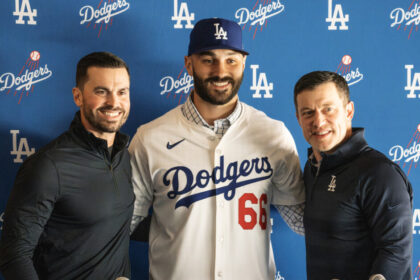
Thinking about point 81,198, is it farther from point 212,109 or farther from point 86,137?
point 212,109

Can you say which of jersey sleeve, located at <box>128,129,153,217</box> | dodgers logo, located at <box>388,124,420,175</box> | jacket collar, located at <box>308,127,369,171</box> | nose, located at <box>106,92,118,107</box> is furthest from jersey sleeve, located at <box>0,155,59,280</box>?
dodgers logo, located at <box>388,124,420,175</box>

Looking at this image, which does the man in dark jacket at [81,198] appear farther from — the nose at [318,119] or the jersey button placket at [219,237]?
the nose at [318,119]

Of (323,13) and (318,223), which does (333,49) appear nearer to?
(323,13)

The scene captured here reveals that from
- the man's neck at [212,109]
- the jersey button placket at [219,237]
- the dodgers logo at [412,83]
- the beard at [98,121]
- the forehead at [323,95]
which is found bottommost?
the jersey button placket at [219,237]

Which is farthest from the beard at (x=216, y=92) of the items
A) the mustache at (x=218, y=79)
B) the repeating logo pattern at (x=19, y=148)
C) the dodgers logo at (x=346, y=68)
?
the repeating logo pattern at (x=19, y=148)

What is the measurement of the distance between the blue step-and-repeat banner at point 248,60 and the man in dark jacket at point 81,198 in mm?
385

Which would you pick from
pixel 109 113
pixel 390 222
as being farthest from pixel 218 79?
pixel 390 222

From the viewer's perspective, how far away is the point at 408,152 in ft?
5.92

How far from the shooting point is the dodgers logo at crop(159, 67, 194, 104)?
1752mm

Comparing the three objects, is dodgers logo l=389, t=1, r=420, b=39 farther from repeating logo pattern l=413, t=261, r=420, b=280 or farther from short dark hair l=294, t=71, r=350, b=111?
repeating logo pattern l=413, t=261, r=420, b=280

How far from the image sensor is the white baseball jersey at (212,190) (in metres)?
1.47

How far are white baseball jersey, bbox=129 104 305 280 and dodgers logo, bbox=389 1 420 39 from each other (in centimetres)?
79

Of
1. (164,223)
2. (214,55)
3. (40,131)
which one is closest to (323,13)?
(214,55)

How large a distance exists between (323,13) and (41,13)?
126 cm
